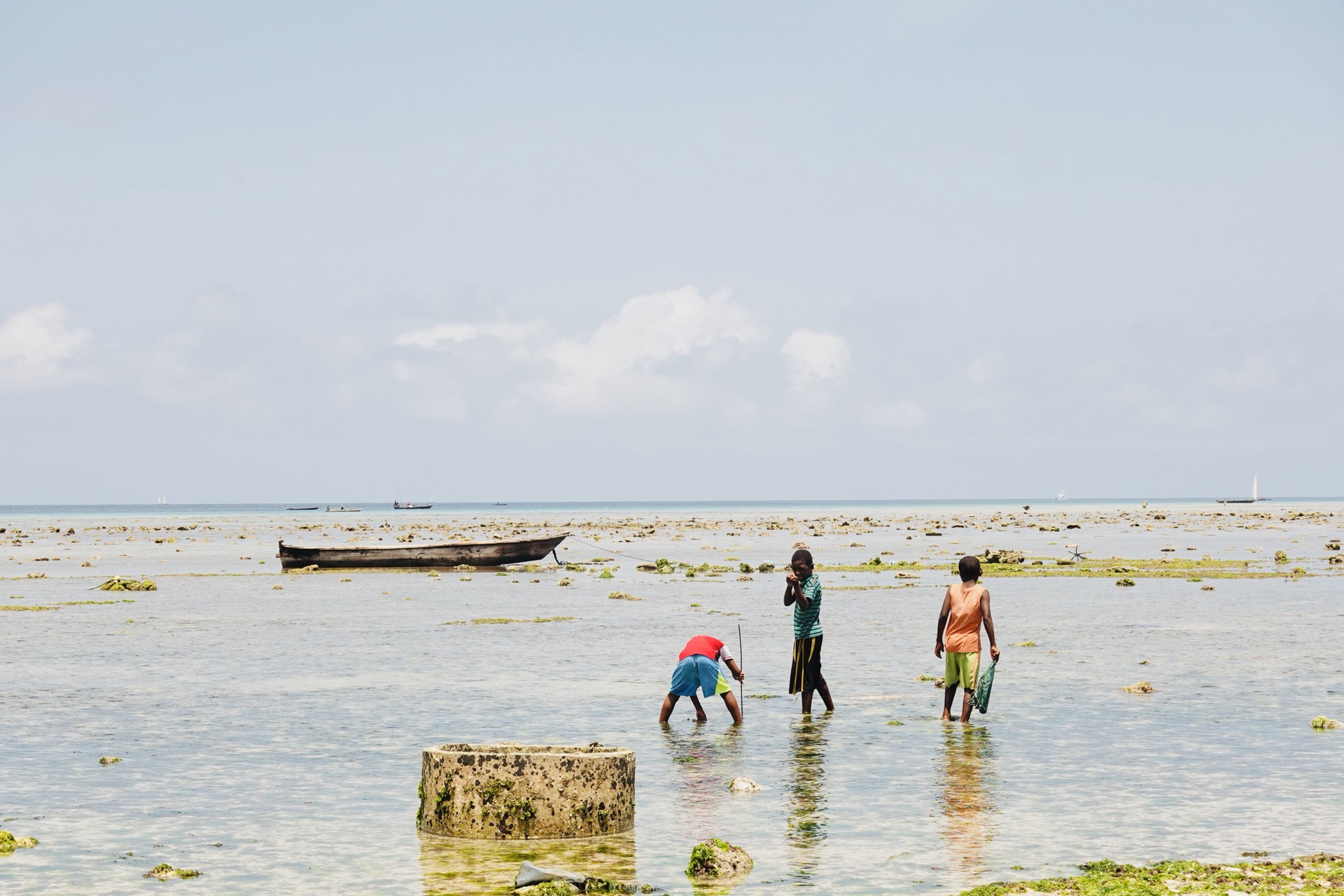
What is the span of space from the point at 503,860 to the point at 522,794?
675mm

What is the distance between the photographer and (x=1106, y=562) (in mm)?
51375

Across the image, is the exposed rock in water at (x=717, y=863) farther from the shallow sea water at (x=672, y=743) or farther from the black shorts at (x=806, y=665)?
the black shorts at (x=806, y=665)

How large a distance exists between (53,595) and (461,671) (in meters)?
23.4

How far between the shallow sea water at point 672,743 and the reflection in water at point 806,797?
0.13ft

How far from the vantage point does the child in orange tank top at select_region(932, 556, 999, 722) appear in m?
15.8

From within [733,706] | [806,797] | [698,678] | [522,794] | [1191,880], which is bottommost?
[806,797]

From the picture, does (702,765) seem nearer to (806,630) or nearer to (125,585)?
(806,630)

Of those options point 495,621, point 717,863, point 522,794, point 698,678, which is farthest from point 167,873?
point 495,621

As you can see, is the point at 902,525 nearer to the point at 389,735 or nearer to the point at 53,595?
the point at 53,595

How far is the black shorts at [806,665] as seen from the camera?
16531mm

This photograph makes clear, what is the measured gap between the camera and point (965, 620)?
52.2ft

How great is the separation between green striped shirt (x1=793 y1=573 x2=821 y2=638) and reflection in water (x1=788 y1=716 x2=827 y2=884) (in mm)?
1041

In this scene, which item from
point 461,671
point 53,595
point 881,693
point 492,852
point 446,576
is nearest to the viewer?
point 492,852

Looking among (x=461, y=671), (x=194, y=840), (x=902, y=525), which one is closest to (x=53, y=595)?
(x=461, y=671)
